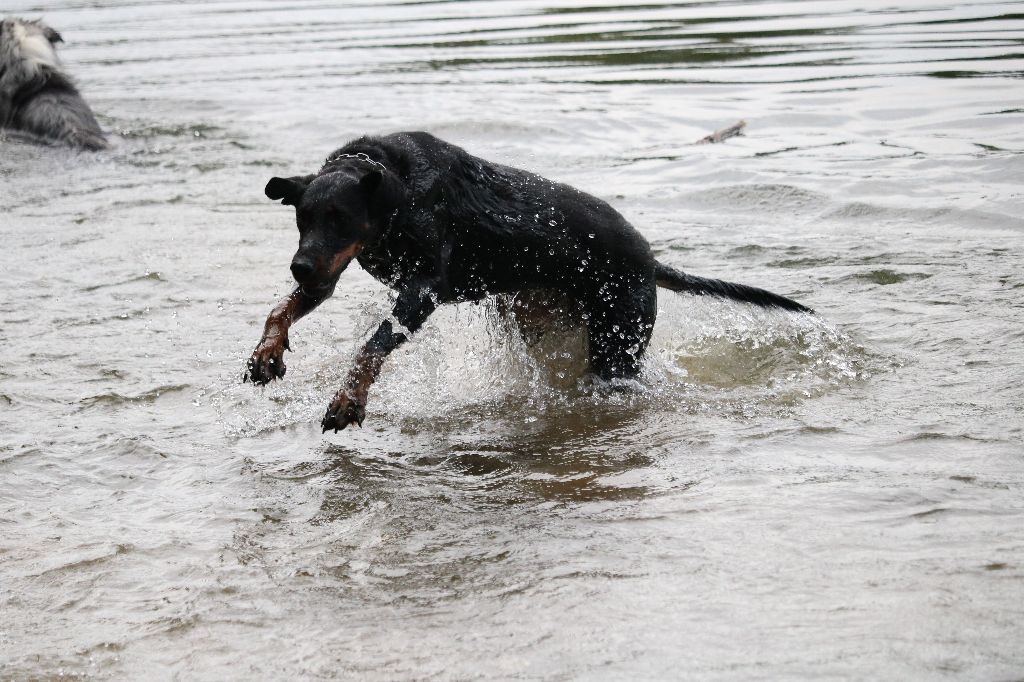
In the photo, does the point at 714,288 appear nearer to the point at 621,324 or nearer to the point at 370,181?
the point at 621,324

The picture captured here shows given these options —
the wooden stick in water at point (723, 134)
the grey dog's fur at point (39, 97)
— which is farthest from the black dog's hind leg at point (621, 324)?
the grey dog's fur at point (39, 97)

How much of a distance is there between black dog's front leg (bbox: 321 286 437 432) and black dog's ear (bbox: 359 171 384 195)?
53 centimetres

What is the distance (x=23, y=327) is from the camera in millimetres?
7105

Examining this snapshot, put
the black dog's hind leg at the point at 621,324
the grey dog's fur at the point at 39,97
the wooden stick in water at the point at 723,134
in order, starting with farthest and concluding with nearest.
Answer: the grey dog's fur at the point at 39,97 < the wooden stick in water at the point at 723,134 < the black dog's hind leg at the point at 621,324

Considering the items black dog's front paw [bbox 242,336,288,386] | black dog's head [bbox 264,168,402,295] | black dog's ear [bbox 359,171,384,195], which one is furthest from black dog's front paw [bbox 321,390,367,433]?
black dog's ear [bbox 359,171,384,195]

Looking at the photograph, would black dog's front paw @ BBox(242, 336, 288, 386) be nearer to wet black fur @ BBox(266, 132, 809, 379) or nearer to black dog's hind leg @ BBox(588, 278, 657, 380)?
wet black fur @ BBox(266, 132, 809, 379)

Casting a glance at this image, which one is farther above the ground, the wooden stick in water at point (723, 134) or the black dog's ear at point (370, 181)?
the black dog's ear at point (370, 181)

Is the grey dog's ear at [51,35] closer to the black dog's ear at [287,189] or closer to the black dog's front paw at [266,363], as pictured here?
the black dog's ear at [287,189]

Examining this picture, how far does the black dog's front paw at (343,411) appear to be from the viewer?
4.63 metres

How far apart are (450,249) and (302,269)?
40.5 inches

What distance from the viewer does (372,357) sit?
482 centimetres

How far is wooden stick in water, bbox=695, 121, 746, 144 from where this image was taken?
1167 centimetres

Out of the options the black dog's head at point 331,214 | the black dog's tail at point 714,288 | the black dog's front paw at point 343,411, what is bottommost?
the black dog's front paw at point 343,411

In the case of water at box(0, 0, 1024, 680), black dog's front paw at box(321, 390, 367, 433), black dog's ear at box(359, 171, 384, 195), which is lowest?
water at box(0, 0, 1024, 680)
